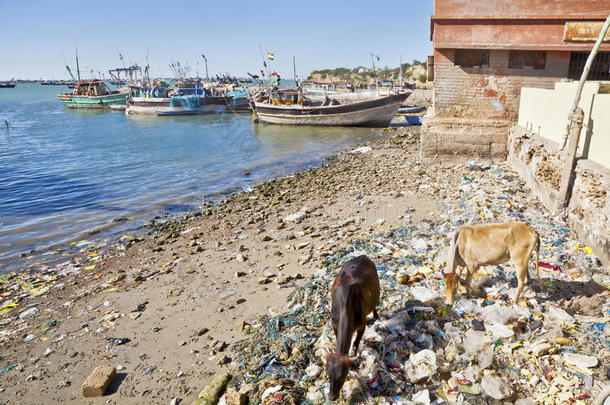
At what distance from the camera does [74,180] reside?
15383mm

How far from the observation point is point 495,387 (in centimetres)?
301

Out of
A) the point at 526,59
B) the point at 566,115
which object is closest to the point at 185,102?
the point at 526,59

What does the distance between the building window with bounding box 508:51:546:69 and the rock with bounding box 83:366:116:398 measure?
1069cm

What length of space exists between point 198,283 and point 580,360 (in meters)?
5.20

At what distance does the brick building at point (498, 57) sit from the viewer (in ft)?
29.5

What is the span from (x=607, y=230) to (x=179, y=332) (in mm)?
5644

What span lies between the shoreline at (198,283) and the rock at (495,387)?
50.8 inches

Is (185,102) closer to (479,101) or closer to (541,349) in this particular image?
(479,101)

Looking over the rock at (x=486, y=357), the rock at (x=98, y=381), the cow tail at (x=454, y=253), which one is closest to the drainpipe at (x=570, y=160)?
the cow tail at (x=454, y=253)

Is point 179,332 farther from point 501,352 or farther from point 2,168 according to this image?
point 2,168

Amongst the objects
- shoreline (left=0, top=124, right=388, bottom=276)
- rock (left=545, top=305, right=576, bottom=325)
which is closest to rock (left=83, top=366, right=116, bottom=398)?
rock (left=545, top=305, right=576, bottom=325)

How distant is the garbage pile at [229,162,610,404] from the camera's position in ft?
10.1

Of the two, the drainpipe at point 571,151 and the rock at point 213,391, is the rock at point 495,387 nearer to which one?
the rock at point 213,391

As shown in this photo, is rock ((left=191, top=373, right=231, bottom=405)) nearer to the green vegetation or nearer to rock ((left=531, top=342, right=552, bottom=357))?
rock ((left=531, top=342, right=552, bottom=357))
